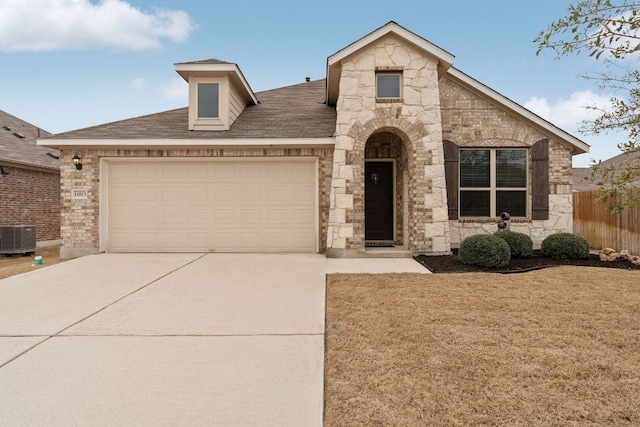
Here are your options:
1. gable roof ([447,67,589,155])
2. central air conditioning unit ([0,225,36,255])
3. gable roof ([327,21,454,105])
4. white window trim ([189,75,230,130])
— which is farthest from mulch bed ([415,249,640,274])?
central air conditioning unit ([0,225,36,255])

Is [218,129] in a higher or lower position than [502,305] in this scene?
higher

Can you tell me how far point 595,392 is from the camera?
2574mm

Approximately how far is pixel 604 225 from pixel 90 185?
15.2m

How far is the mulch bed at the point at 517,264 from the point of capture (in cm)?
720

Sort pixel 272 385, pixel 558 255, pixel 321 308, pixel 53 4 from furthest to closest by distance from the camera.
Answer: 1. pixel 53 4
2. pixel 558 255
3. pixel 321 308
4. pixel 272 385

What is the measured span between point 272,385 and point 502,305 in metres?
3.56

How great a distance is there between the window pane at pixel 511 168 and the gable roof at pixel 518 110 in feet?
2.83

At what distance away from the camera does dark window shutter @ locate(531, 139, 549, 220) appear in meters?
9.64

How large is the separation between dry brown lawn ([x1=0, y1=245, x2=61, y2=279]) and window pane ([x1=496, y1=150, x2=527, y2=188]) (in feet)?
40.2

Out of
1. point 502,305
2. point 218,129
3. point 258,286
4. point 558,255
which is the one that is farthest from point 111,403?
point 558,255

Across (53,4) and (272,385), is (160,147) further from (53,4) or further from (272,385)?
(53,4)

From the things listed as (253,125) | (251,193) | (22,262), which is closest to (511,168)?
(251,193)

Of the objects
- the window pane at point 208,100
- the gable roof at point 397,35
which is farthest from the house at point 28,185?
the gable roof at point 397,35

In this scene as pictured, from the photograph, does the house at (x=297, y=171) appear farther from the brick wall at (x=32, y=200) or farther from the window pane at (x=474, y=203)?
the brick wall at (x=32, y=200)
